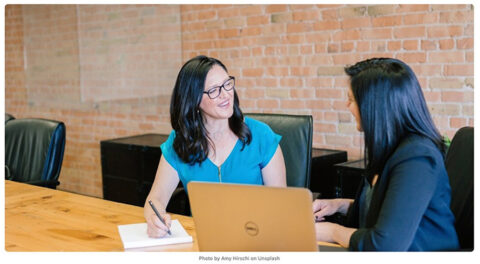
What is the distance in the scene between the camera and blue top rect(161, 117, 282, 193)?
7.97 ft

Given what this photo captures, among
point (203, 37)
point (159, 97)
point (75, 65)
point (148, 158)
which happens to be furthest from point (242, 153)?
point (75, 65)

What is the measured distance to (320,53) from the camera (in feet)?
12.4

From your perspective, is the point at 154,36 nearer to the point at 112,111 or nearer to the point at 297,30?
the point at 112,111

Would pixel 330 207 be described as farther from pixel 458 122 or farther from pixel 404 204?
pixel 458 122

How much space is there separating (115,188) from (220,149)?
87.3 inches

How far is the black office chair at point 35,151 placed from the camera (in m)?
3.29

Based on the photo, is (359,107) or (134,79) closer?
(359,107)

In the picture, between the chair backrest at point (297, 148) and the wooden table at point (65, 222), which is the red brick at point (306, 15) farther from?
the wooden table at point (65, 222)

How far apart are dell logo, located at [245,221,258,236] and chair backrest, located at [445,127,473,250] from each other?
623 mm

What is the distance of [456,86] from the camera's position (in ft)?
10.6

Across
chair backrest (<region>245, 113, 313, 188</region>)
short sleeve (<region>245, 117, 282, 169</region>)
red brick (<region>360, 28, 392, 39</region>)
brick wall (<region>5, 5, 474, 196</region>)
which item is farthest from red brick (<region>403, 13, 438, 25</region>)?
short sleeve (<region>245, 117, 282, 169</region>)

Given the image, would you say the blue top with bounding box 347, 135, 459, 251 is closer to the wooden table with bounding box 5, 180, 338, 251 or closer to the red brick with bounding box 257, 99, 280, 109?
the wooden table with bounding box 5, 180, 338, 251

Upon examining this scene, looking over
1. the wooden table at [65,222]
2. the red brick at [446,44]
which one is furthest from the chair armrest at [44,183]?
the red brick at [446,44]

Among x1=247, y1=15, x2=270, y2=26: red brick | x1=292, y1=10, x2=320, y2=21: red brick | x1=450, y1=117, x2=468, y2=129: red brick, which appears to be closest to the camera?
x1=450, y1=117, x2=468, y2=129: red brick
